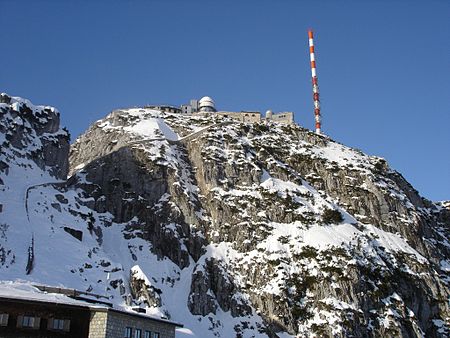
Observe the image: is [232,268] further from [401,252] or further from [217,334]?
Answer: [401,252]

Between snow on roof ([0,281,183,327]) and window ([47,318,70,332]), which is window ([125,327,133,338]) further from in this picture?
window ([47,318,70,332])

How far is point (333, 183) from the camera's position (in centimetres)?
13588

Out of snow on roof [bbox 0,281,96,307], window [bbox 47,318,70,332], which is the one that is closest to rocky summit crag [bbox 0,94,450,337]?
snow on roof [bbox 0,281,96,307]

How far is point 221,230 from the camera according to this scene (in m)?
116

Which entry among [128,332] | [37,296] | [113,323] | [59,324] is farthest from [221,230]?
[37,296]

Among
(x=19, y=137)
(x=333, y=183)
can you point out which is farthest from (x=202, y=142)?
(x=19, y=137)

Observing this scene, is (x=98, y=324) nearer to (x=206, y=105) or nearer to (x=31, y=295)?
(x=31, y=295)

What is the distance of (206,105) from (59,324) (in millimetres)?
131066

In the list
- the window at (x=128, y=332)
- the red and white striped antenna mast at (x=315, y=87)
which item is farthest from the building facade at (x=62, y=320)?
the red and white striped antenna mast at (x=315, y=87)

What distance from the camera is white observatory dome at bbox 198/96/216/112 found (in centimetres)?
18112

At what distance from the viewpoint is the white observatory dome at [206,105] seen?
594 feet

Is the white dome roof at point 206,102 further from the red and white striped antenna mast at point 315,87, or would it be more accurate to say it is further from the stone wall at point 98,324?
the stone wall at point 98,324

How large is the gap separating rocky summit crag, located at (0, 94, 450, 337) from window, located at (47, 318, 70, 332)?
74.2 feet

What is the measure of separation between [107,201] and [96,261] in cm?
2769
